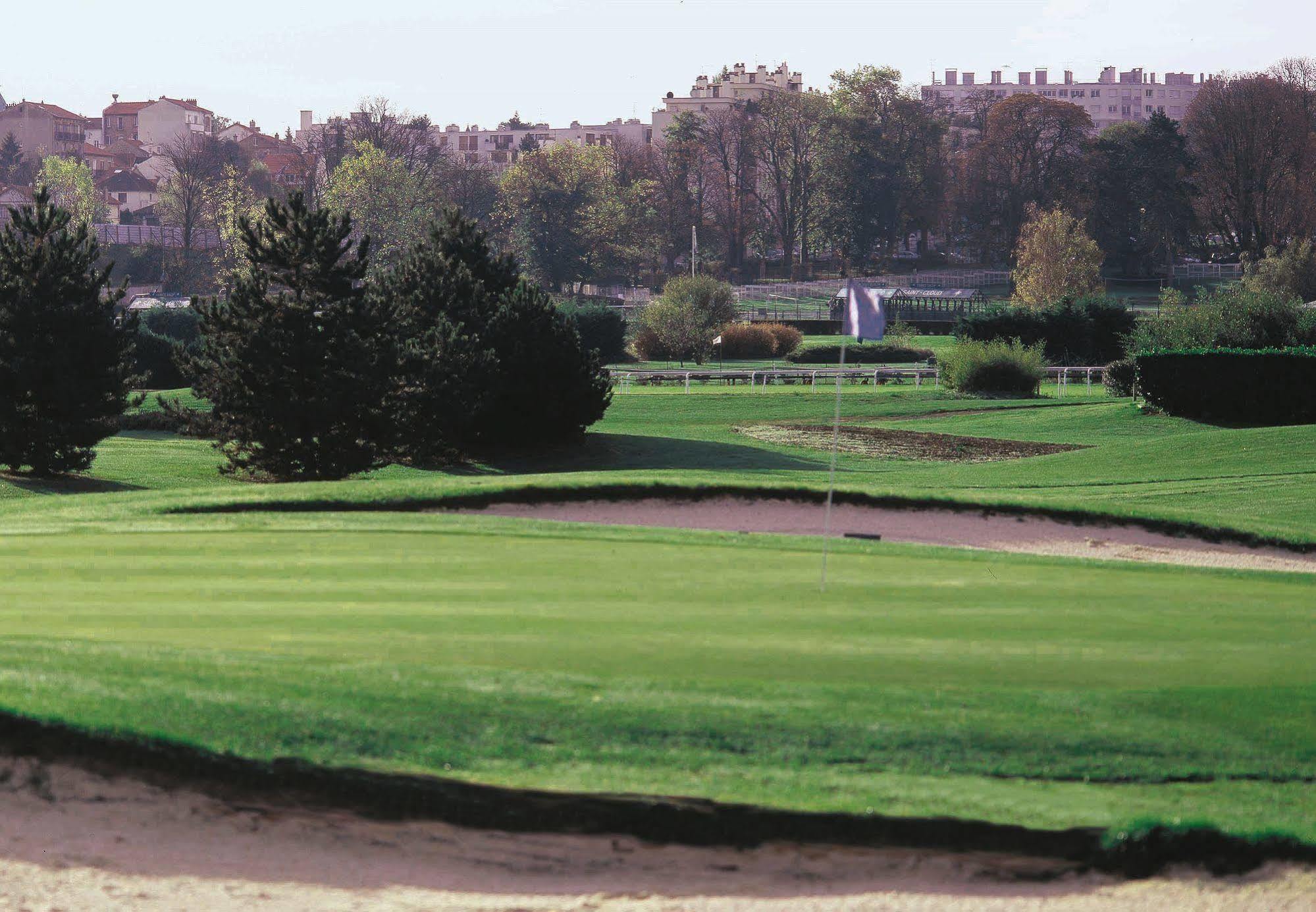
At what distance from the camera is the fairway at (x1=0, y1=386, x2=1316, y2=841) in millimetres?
7438

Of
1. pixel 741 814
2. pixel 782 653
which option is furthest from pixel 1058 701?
pixel 741 814

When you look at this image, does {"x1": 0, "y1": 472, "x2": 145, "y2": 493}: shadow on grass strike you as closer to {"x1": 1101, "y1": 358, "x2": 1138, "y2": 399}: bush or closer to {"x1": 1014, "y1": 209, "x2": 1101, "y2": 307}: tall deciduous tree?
{"x1": 1101, "y1": 358, "x2": 1138, "y2": 399}: bush

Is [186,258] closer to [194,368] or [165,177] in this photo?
[165,177]

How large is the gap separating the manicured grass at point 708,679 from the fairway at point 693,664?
0.02 metres

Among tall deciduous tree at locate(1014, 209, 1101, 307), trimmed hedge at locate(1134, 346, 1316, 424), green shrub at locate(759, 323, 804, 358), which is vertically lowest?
trimmed hedge at locate(1134, 346, 1316, 424)

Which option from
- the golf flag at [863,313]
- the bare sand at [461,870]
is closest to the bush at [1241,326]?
the golf flag at [863,313]

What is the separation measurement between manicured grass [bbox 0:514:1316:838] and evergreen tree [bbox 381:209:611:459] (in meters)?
20.4

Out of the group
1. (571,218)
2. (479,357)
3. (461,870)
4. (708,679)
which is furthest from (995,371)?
(571,218)

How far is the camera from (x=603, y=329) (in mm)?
74250

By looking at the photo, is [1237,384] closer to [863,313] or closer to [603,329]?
[863,313]

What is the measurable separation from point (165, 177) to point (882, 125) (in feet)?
260

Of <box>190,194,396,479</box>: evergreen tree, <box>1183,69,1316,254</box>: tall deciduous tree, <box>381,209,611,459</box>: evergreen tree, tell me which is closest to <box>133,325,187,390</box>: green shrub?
<box>381,209,611,459</box>: evergreen tree

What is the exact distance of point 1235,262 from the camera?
134500mm

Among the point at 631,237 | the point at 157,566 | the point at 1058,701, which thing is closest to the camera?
the point at 1058,701
